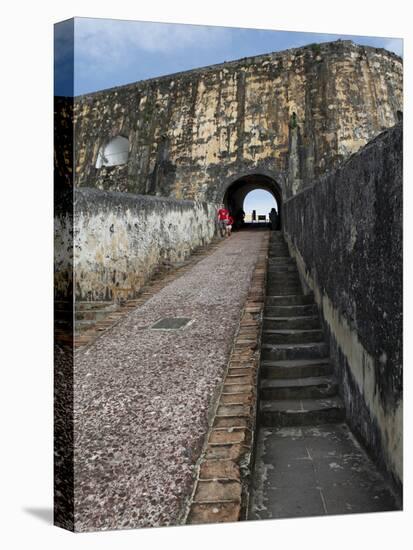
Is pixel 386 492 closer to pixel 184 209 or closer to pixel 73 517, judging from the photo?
pixel 73 517

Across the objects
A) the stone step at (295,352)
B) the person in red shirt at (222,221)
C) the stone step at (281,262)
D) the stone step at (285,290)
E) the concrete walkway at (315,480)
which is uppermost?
the person in red shirt at (222,221)

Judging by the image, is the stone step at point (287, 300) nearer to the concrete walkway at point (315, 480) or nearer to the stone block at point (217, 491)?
the concrete walkway at point (315, 480)

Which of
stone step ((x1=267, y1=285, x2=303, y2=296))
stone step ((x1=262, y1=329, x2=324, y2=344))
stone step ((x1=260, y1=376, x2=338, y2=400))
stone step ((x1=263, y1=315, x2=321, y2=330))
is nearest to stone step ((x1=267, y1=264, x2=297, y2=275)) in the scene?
stone step ((x1=267, y1=285, x2=303, y2=296))

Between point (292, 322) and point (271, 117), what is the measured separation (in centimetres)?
1139

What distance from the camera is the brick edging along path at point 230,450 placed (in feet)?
8.25

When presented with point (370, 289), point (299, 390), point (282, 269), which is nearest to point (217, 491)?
point (370, 289)

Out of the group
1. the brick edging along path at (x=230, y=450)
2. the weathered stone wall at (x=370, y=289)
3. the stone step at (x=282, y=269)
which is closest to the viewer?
the brick edging along path at (x=230, y=450)

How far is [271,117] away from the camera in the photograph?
1580 centimetres

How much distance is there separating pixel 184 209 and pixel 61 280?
6657 millimetres

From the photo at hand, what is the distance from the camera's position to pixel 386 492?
3.18 meters

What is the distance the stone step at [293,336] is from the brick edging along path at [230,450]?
0.95 meters

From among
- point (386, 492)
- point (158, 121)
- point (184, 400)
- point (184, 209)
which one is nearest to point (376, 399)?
point (386, 492)

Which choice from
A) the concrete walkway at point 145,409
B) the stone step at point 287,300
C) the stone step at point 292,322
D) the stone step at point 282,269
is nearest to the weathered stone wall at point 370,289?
the stone step at point 292,322

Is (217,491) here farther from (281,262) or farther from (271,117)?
(271,117)
